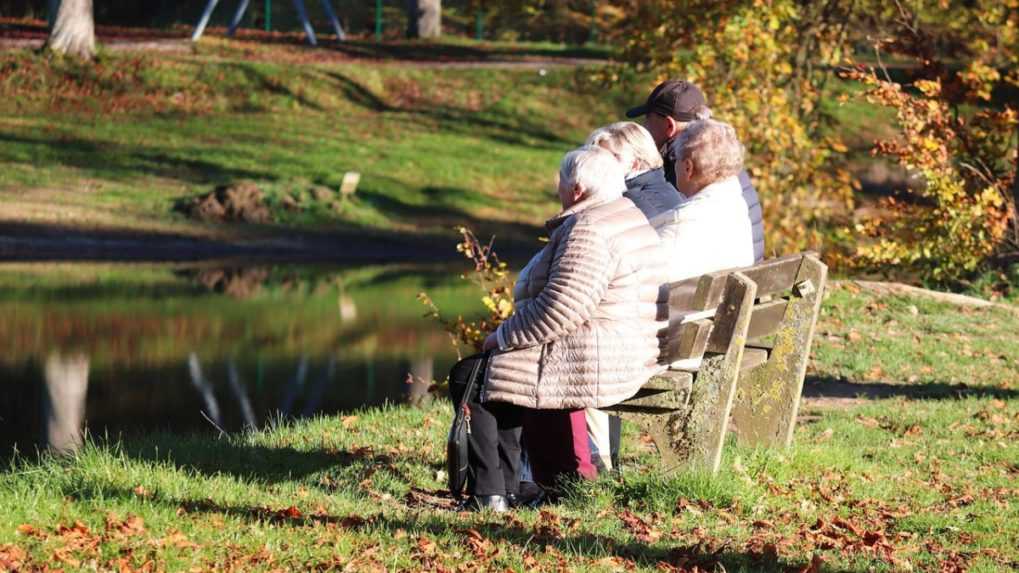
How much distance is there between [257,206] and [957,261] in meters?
10.5

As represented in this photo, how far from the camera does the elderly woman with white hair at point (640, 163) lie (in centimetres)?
645

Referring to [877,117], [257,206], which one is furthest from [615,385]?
[877,117]

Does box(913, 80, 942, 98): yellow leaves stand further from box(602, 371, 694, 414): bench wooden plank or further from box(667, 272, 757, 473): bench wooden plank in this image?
box(602, 371, 694, 414): bench wooden plank

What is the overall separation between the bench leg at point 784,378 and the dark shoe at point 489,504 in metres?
1.50

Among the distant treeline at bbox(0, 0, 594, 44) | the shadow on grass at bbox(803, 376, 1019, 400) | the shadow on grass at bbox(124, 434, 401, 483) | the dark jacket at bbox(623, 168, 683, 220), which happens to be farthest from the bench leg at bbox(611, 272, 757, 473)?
the distant treeline at bbox(0, 0, 594, 44)

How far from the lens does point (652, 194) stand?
22.8ft

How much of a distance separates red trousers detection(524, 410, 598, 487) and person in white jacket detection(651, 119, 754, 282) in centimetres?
72

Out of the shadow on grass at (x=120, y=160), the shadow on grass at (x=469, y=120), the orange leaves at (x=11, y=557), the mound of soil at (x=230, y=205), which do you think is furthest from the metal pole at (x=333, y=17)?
the orange leaves at (x=11, y=557)

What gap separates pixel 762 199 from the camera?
14320 mm

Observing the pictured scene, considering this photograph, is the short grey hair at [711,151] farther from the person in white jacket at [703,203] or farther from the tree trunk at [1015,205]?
the tree trunk at [1015,205]

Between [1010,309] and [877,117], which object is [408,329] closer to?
[1010,309]

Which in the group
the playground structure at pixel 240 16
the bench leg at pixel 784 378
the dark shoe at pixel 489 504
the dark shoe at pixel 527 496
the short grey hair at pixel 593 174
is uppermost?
the playground structure at pixel 240 16

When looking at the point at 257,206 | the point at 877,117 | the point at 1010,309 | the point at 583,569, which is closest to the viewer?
the point at 583,569

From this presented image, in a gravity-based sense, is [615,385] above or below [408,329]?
above
